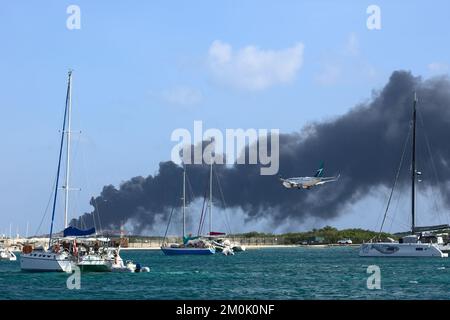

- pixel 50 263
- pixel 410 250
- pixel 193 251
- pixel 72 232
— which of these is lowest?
pixel 50 263

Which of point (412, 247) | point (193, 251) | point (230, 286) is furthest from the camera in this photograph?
point (193, 251)

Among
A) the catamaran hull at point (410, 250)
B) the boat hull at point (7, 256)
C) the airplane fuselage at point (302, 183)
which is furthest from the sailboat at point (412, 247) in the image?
the boat hull at point (7, 256)

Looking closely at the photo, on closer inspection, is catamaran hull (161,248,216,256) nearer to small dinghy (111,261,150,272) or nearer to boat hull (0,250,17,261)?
boat hull (0,250,17,261)

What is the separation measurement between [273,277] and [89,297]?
30.7 meters

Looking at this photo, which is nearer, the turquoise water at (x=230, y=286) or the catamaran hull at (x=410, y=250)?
the turquoise water at (x=230, y=286)

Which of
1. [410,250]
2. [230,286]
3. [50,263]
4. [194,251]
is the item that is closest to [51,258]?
[50,263]

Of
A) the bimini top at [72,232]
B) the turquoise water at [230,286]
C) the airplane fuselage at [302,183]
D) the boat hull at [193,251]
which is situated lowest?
the turquoise water at [230,286]

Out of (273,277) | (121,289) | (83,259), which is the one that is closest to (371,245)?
(273,277)

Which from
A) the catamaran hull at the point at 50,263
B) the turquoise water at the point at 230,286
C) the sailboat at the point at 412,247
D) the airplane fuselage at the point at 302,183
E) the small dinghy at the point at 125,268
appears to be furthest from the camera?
the airplane fuselage at the point at 302,183

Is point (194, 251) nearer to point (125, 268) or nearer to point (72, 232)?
point (125, 268)

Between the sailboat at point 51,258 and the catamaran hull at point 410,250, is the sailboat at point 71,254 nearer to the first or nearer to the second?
the sailboat at point 51,258

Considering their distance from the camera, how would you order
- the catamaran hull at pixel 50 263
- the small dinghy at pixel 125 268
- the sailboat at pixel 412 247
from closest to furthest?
the catamaran hull at pixel 50 263 < the small dinghy at pixel 125 268 < the sailboat at pixel 412 247

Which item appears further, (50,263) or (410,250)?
(410,250)
